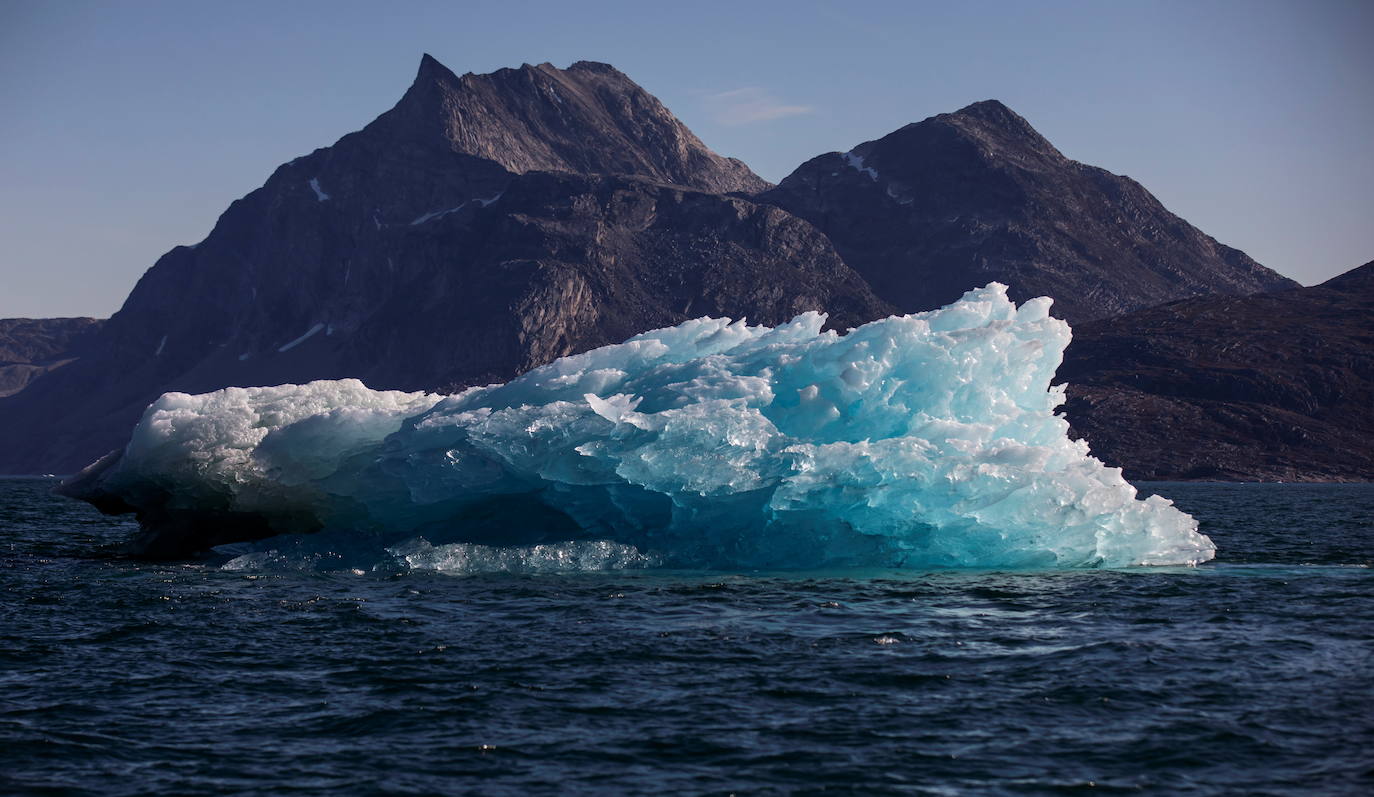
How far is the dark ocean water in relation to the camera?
50.1 feet

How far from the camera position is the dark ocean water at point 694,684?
602 inches

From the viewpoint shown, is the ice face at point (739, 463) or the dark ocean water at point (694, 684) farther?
the ice face at point (739, 463)

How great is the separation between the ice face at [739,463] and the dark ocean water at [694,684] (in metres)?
1.92

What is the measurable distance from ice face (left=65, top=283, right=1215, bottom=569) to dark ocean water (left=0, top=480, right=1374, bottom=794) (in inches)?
75.5

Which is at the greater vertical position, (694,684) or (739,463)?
(739,463)

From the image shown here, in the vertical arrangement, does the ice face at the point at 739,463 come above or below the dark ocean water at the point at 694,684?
above

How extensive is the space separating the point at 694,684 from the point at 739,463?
477 inches

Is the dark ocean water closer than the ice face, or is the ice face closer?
the dark ocean water

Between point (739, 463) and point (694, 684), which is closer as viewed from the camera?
point (694, 684)

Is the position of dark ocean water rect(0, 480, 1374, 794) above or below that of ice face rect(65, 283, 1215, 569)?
below

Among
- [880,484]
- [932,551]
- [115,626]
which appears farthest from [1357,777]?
[115,626]

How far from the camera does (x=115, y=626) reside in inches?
995

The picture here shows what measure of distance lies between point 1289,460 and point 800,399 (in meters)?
173

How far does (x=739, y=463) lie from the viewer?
103ft
